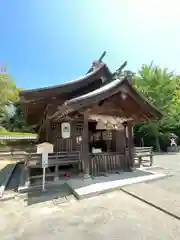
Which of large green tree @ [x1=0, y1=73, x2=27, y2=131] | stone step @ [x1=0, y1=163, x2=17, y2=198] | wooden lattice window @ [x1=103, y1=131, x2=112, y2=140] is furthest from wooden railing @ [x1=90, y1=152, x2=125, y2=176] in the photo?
large green tree @ [x1=0, y1=73, x2=27, y2=131]

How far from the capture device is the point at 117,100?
728 centimetres

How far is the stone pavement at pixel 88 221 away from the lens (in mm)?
2914

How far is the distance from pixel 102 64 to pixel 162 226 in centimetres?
715

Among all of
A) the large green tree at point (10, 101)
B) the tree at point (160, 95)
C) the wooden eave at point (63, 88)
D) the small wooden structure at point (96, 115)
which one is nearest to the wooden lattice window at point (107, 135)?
the small wooden structure at point (96, 115)

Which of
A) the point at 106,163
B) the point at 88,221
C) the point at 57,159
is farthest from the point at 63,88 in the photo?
the point at 88,221

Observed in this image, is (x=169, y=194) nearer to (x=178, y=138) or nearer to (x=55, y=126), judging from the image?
(x=55, y=126)

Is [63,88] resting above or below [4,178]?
above

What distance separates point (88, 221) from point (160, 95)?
52.3ft

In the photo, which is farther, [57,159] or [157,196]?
[57,159]

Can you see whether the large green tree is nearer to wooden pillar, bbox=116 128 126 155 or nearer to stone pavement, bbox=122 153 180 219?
wooden pillar, bbox=116 128 126 155

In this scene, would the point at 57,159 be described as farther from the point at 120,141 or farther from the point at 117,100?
the point at 117,100

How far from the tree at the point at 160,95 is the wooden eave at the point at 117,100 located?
33.0 ft

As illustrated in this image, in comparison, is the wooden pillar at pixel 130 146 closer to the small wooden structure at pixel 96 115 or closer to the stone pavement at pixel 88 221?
the small wooden structure at pixel 96 115

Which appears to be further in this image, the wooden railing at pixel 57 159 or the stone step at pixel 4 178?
the wooden railing at pixel 57 159
